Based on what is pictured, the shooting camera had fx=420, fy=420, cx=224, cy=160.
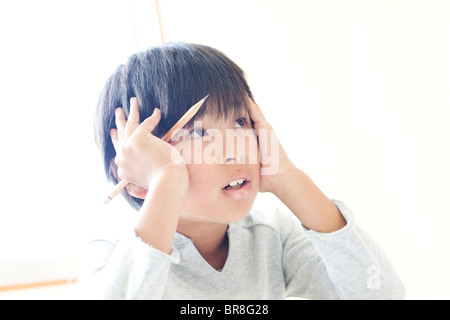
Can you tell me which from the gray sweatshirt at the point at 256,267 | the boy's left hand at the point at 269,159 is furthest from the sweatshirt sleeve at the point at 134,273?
the boy's left hand at the point at 269,159

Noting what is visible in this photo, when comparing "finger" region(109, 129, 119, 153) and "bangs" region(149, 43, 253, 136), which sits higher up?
"bangs" region(149, 43, 253, 136)

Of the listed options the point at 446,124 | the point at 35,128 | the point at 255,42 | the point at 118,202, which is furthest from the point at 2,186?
the point at 446,124

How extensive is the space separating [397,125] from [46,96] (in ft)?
2.67

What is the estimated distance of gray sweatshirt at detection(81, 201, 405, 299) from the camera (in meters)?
0.49

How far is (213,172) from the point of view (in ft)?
1.92

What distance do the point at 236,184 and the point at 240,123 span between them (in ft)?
0.32

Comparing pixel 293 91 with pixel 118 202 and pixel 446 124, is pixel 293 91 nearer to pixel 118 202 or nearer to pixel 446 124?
pixel 446 124

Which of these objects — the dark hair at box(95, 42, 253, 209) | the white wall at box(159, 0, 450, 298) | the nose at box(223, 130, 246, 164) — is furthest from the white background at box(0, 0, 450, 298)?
the nose at box(223, 130, 246, 164)

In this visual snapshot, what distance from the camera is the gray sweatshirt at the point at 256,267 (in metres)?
0.49

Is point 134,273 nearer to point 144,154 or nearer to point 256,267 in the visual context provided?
point 144,154

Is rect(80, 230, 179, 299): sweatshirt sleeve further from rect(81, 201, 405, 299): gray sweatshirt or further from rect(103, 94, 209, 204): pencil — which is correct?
rect(103, 94, 209, 204): pencil

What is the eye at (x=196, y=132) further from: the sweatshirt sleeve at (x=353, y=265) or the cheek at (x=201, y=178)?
the sweatshirt sleeve at (x=353, y=265)

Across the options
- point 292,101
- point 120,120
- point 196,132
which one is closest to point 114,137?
point 120,120

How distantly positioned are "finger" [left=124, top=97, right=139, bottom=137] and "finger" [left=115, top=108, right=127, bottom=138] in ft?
0.06
